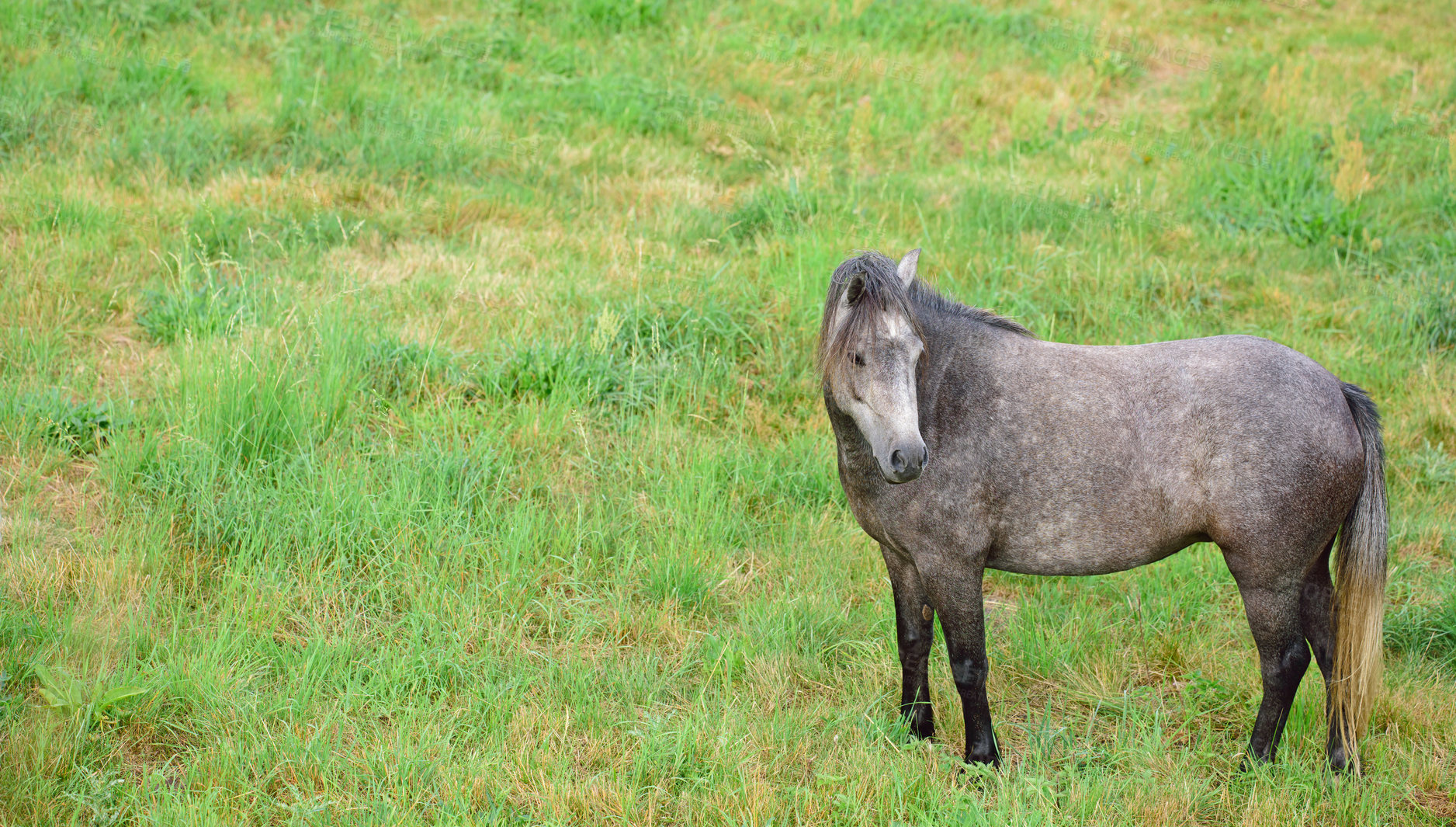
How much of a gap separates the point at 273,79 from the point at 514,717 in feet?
24.1

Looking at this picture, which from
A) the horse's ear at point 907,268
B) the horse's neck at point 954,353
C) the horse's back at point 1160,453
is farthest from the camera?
the horse's neck at point 954,353

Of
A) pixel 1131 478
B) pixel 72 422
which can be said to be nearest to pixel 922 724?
pixel 1131 478

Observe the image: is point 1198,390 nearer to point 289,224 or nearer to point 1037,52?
point 289,224

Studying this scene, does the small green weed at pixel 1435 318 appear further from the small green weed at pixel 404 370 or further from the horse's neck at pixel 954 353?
the small green weed at pixel 404 370

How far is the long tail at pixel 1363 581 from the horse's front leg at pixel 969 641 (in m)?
1.33

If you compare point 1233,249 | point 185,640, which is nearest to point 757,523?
point 185,640

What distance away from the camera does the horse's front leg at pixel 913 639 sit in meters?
3.82

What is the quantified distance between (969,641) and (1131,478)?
0.82 metres

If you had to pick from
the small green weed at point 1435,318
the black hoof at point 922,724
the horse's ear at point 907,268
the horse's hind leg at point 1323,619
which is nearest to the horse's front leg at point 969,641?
the black hoof at point 922,724

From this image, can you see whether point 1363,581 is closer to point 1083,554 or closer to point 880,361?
point 1083,554

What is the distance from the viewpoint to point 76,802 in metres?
3.26

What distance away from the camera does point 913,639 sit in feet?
12.7

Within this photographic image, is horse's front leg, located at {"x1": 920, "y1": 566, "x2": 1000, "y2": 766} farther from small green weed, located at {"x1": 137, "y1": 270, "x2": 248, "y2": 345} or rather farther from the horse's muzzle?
small green weed, located at {"x1": 137, "y1": 270, "x2": 248, "y2": 345}

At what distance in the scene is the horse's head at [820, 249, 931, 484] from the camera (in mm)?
3066
